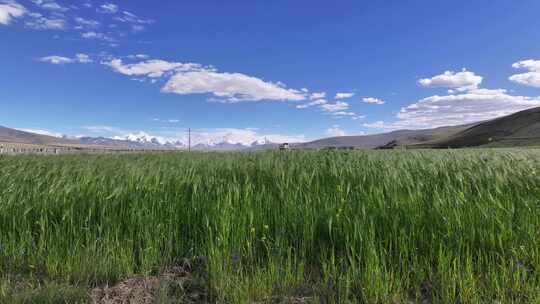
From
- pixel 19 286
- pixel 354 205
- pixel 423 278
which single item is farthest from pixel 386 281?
pixel 19 286

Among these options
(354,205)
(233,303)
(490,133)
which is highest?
(490,133)

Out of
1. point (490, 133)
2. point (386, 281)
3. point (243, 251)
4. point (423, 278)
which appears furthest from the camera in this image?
point (490, 133)

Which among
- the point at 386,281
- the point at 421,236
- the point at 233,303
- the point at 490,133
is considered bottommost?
the point at 233,303

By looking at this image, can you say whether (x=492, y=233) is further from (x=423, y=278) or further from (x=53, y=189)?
(x=53, y=189)

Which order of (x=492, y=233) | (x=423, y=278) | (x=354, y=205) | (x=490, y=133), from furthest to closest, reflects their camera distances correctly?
(x=490, y=133)
(x=354, y=205)
(x=492, y=233)
(x=423, y=278)

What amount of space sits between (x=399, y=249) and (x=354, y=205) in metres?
0.68

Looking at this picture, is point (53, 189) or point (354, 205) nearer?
point (354, 205)

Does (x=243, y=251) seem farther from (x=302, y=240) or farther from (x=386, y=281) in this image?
(x=386, y=281)

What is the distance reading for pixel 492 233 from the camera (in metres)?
2.57

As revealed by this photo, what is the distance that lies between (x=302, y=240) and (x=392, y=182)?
1.86m

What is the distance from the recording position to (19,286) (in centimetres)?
241

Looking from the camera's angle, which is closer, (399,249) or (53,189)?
(399,249)

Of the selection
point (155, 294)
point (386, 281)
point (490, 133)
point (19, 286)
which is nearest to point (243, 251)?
point (155, 294)

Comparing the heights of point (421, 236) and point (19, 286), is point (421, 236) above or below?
above
